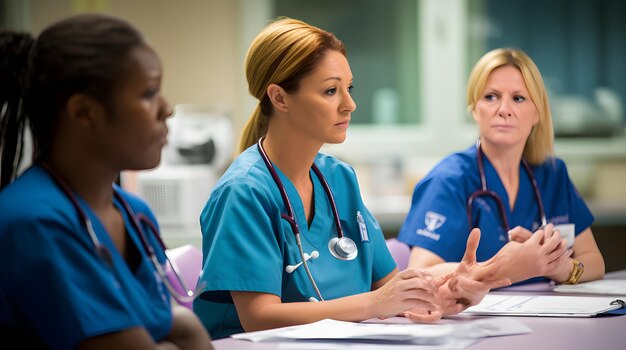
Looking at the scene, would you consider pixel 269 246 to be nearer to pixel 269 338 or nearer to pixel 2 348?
pixel 269 338

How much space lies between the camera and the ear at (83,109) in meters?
1.00

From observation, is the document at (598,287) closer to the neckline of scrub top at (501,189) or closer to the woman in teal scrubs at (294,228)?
the neckline of scrub top at (501,189)

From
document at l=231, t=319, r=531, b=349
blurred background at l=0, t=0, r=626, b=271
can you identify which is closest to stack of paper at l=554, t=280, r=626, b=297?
document at l=231, t=319, r=531, b=349

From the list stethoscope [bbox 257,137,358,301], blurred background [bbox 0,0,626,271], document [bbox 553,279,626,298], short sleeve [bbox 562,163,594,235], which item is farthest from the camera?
blurred background [bbox 0,0,626,271]

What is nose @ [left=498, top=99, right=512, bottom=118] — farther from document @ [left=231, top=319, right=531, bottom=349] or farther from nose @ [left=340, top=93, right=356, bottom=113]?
document @ [left=231, top=319, right=531, bottom=349]

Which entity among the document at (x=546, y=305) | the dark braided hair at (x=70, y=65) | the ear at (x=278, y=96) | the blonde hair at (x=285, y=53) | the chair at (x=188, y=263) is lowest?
the document at (x=546, y=305)

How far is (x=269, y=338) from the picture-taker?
1338 mm

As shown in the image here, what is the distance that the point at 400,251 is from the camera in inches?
83.4

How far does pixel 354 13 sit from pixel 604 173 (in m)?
1.63

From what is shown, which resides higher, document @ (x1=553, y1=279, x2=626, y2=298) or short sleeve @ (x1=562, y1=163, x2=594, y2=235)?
short sleeve @ (x1=562, y1=163, x2=594, y2=235)

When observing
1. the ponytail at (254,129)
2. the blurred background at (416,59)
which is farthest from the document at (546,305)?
the blurred background at (416,59)

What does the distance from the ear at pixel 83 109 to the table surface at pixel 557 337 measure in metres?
0.47

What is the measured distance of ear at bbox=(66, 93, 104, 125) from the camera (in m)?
1.00

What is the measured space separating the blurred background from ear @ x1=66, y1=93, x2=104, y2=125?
11.5 ft
